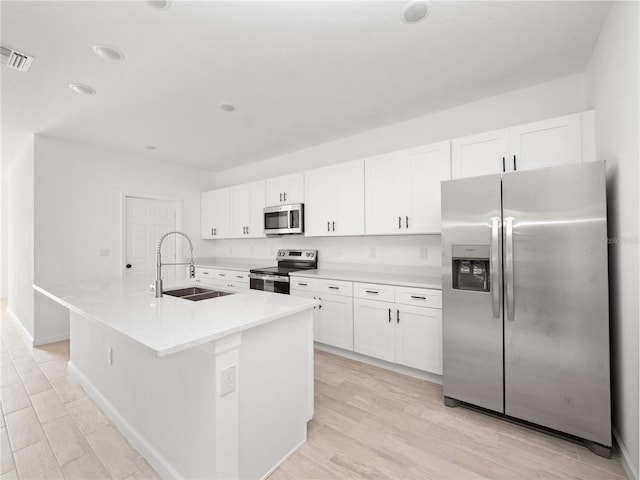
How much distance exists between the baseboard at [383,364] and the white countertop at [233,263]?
1.69 metres

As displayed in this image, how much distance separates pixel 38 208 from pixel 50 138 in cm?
94

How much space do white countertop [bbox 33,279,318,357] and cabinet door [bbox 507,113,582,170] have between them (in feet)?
6.85

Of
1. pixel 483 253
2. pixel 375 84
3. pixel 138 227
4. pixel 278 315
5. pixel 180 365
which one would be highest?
pixel 375 84

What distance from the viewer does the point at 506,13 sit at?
5.93 ft

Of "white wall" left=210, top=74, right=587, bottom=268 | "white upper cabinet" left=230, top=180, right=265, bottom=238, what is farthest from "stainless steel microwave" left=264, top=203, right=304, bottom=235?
"white wall" left=210, top=74, right=587, bottom=268

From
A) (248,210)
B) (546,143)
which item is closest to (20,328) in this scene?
(248,210)

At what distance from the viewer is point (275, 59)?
2.23 m

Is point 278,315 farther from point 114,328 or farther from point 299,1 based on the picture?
point 299,1

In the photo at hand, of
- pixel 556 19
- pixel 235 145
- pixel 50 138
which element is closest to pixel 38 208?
pixel 50 138

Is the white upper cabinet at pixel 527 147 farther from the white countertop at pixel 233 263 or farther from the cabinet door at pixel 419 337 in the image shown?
the white countertop at pixel 233 263

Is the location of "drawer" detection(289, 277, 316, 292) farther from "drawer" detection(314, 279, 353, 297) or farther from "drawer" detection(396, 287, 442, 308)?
"drawer" detection(396, 287, 442, 308)

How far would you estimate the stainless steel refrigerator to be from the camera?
1.80 metres

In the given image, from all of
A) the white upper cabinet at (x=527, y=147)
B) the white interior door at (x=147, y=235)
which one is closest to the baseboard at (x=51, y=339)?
the white interior door at (x=147, y=235)

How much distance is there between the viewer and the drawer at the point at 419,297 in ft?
8.45
